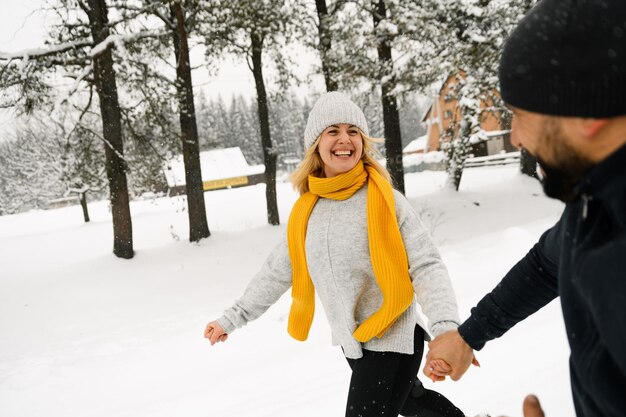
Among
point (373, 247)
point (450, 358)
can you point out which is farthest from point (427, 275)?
point (450, 358)

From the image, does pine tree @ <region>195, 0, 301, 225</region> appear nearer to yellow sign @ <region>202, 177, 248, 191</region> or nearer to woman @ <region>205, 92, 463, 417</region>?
woman @ <region>205, 92, 463, 417</region>

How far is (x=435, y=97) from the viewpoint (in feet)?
40.5

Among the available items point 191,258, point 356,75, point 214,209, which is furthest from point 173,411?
point 214,209

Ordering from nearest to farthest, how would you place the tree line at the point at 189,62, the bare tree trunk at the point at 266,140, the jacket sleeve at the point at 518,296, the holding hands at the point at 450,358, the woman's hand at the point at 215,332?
the jacket sleeve at the point at 518,296
the holding hands at the point at 450,358
the woman's hand at the point at 215,332
the tree line at the point at 189,62
the bare tree trunk at the point at 266,140

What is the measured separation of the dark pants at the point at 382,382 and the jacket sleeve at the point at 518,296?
2.13ft

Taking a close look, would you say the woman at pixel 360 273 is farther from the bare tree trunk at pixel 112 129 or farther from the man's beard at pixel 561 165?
the bare tree trunk at pixel 112 129

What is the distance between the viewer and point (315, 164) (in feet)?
8.47

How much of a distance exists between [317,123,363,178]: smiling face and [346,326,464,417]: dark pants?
38.8 inches

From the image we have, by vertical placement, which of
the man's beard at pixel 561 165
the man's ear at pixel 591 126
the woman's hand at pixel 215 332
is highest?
the man's ear at pixel 591 126

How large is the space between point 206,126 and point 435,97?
67025 millimetres

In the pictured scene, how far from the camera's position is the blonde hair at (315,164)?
97.9 inches

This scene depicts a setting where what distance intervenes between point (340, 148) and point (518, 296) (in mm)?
1248

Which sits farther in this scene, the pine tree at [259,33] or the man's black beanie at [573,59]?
the pine tree at [259,33]

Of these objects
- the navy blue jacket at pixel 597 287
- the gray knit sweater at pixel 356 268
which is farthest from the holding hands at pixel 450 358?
the navy blue jacket at pixel 597 287
